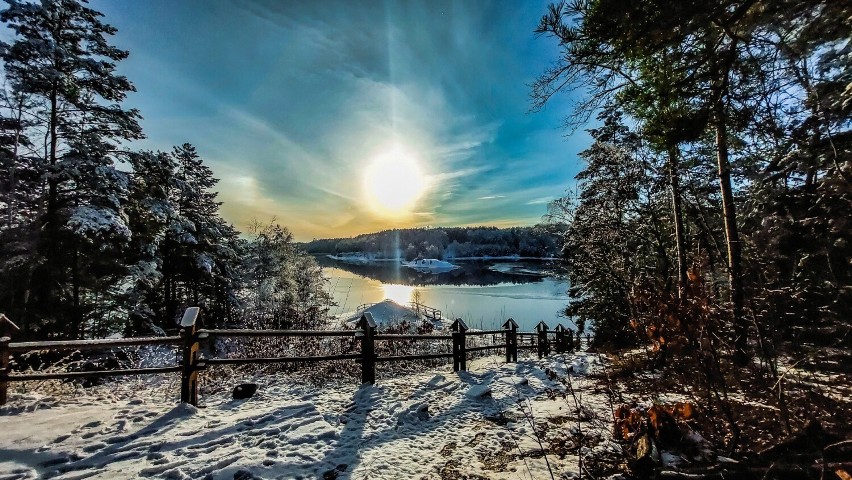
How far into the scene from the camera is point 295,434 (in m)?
4.32

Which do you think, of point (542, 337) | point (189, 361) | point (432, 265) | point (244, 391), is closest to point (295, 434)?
point (244, 391)

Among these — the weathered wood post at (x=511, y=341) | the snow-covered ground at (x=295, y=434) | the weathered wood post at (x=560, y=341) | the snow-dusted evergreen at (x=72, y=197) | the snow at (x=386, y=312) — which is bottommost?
the snow at (x=386, y=312)

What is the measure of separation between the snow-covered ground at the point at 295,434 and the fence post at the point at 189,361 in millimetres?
248

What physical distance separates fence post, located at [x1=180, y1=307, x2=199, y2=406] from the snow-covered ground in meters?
0.25

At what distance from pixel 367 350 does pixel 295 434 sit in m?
2.27

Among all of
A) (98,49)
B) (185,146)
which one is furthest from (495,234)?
(98,49)

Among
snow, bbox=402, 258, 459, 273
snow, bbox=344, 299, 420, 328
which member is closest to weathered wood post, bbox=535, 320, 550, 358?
snow, bbox=344, 299, 420, 328

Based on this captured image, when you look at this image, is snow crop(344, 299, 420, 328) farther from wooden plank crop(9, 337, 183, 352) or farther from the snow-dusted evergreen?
wooden plank crop(9, 337, 183, 352)

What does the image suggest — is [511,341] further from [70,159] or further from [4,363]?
[70,159]

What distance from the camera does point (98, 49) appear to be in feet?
39.6

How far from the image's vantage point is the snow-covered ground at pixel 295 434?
11.5 ft

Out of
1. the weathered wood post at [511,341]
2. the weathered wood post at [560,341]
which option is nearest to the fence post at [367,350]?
the weathered wood post at [511,341]

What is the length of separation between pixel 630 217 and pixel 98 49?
20833 millimetres

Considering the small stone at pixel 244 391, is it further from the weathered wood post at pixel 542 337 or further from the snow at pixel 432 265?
the snow at pixel 432 265
